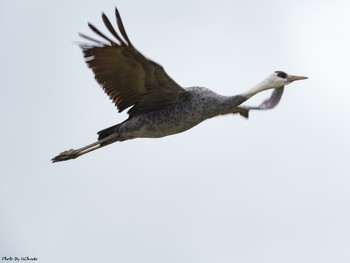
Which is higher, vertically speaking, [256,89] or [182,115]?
[256,89]

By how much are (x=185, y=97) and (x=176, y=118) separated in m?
0.45

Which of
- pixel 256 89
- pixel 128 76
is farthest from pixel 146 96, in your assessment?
pixel 256 89

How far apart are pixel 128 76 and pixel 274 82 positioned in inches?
126

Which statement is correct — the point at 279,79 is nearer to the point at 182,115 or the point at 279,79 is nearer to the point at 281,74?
the point at 281,74

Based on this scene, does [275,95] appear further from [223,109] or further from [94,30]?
[94,30]

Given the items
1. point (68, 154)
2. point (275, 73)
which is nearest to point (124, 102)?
point (68, 154)

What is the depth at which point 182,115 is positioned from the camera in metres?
17.7

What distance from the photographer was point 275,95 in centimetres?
1969

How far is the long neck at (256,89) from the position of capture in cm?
1820

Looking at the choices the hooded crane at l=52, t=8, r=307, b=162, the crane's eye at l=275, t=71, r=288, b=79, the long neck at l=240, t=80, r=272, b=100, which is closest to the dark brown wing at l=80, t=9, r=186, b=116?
the hooded crane at l=52, t=8, r=307, b=162

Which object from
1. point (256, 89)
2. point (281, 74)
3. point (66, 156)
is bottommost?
point (66, 156)

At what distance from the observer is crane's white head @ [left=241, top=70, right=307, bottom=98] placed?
1835cm

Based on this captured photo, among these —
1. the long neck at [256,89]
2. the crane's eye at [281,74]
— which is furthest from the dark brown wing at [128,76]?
the crane's eye at [281,74]

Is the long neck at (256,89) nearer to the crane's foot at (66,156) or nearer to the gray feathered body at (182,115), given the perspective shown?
the gray feathered body at (182,115)
